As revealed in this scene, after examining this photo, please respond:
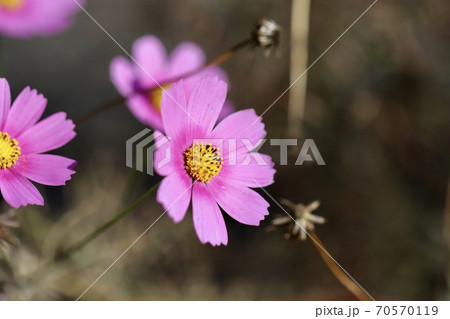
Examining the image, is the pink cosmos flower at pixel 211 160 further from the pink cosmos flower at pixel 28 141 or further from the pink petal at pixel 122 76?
the pink petal at pixel 122 76

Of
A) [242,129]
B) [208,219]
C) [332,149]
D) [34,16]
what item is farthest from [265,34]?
[332,149]

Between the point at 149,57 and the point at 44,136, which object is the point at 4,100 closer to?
the point at 44,136

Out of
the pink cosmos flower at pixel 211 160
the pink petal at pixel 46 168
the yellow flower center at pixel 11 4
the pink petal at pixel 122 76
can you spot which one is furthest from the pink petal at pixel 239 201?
the yellow flower center at pixel 11 4

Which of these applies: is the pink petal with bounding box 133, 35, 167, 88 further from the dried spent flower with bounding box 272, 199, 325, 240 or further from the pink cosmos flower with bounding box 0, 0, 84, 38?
the dried spent flower with bounding box 272, 199, 325, 240

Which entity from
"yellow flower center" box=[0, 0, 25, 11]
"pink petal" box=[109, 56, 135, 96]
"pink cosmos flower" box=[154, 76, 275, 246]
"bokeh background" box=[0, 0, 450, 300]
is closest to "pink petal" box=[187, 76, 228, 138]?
"pink cosmos flower" box=[154, 76, 275, 246]

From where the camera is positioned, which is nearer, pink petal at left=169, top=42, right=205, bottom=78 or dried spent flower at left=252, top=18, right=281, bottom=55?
dried spent flower at left=252, top=18, right=281, bottom=55
